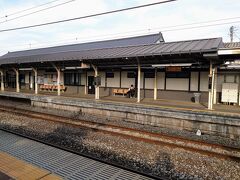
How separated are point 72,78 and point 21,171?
18.4 m

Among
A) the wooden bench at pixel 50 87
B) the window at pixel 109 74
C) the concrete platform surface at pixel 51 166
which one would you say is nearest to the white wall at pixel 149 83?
the window at pixel 109 74

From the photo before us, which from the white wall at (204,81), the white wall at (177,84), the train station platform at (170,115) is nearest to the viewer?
the train station platform at (170,115)

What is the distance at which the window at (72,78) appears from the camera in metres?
21.9

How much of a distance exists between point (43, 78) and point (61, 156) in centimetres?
2109

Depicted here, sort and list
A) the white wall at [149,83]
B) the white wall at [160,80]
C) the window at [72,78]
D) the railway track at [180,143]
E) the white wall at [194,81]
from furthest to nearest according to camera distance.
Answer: the window at [72,78] → the white wall at [149,83] → the white wall at [160,80] → the white wall at [194,81] → the railway track at [180,143]

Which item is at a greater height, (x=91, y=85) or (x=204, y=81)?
(x=204, y=81)

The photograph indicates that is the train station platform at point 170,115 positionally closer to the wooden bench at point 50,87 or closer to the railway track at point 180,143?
the railway track at point 180,143

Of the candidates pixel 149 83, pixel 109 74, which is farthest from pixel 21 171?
pixel 109 74

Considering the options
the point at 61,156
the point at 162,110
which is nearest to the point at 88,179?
the point at 61,156

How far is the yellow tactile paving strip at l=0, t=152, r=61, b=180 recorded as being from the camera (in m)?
4.33

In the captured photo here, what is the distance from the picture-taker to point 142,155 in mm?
6723

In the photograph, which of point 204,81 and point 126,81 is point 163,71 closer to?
point 204,81

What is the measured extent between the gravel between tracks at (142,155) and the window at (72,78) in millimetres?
12247

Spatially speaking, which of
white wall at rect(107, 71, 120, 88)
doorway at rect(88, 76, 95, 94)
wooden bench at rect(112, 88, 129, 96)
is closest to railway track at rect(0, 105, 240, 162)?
wooden bench at rect(112, 88, 129, 96)
